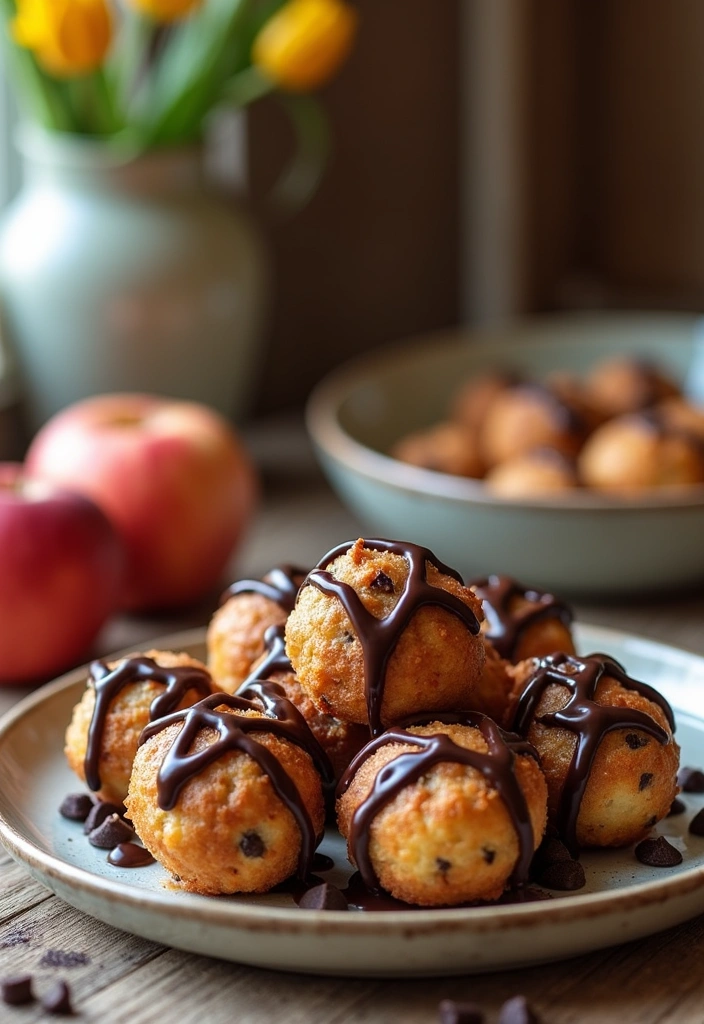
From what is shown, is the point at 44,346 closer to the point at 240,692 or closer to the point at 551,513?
the point at 551,513

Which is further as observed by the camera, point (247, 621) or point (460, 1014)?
point (247, 621)

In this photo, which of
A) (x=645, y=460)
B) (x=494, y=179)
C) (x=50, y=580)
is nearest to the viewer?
(x=50, y=580)

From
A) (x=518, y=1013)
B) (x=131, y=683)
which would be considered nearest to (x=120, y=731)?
(x=131, y=683)

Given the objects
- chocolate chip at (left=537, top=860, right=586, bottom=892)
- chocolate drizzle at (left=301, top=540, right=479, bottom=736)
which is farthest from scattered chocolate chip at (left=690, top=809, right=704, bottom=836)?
chocolate drizzle at (left=301, top=540, right=479, bottom=736)

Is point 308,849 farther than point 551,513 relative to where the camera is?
No

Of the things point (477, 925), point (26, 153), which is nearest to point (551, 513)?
point (477, 925)

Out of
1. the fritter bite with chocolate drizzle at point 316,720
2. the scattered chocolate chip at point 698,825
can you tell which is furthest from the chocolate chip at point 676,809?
the fritter bite with chocolate drizzle at point 316,720

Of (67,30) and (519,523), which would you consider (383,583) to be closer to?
(519,523)
